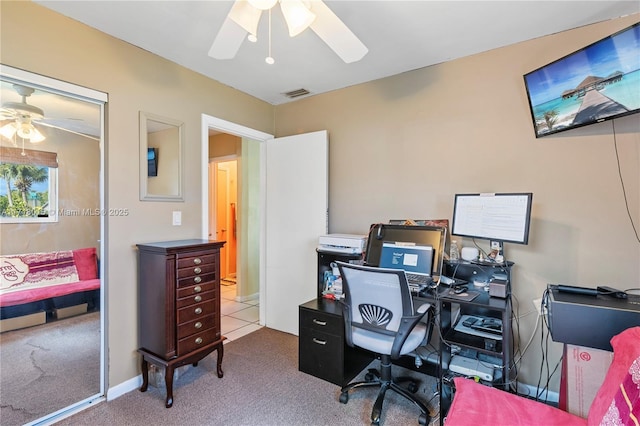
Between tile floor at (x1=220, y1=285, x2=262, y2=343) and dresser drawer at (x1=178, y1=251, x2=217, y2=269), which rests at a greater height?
dresser drawer at (x1=178, y1=251, x2=217, y2=269)

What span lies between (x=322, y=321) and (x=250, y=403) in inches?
28.7

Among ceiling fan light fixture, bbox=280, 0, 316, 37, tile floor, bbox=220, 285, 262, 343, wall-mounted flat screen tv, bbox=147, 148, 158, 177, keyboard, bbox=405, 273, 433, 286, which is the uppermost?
ceiling fan light fixture, bbox=280, 0, 316, 37

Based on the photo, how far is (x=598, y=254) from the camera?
2.00 meters

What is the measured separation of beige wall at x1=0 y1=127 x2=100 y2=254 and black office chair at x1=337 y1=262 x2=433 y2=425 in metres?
1.80

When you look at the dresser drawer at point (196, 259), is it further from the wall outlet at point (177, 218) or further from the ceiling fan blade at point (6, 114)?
the ceiling fan blade at point (6, 114)

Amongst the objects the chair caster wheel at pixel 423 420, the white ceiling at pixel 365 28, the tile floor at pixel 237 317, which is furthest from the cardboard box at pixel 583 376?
the tile floor at pixel 237 317

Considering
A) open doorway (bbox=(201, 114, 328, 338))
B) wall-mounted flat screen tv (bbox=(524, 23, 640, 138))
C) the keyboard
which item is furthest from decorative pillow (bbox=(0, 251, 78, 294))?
wall-mounted flat screen tv (bbox=(524, 23, 640, 138))

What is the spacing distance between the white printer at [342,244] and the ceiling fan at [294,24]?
1.42m

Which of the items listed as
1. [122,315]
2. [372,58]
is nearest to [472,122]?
[372,58]

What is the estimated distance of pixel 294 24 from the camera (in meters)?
1.47

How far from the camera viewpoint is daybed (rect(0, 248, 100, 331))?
193 cm

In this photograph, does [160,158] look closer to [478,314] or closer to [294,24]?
[294,24]

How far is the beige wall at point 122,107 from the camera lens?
5.98 ft

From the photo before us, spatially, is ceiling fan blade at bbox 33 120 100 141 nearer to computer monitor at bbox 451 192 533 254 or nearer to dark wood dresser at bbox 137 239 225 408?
dark wood dresser at bbox 137 239 225 408
